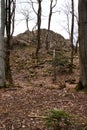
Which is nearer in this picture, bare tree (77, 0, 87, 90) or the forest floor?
the forest floor

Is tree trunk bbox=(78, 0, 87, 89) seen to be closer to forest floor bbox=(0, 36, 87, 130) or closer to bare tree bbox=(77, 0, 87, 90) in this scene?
bare tree bbox=(77, 0, 87, 90)

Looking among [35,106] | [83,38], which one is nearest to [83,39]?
[83,38]

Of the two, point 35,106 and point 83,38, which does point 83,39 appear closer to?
point 83,38

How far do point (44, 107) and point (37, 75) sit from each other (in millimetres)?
12379

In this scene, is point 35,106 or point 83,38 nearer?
point 35,106

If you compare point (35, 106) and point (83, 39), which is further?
point (83, 39)

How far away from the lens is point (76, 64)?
22812mm

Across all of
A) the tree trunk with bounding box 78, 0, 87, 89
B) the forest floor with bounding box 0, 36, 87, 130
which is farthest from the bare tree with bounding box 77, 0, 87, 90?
the forest floor with bounding box 0, 36, 87, 130

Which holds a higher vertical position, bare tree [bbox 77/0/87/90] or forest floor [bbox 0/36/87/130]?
bare tree [bbox 77/0/87/90]

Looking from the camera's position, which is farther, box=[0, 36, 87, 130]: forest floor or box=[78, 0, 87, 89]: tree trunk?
box=[78, 0, 87, 89]: tree trunk

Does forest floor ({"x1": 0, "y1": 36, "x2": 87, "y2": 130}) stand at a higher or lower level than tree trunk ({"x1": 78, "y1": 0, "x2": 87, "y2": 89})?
lower

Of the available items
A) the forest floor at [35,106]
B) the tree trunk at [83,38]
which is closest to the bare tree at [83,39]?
the tree trunk at [83,38]

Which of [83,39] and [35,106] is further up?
[83,39]

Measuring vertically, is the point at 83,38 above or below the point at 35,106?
above
